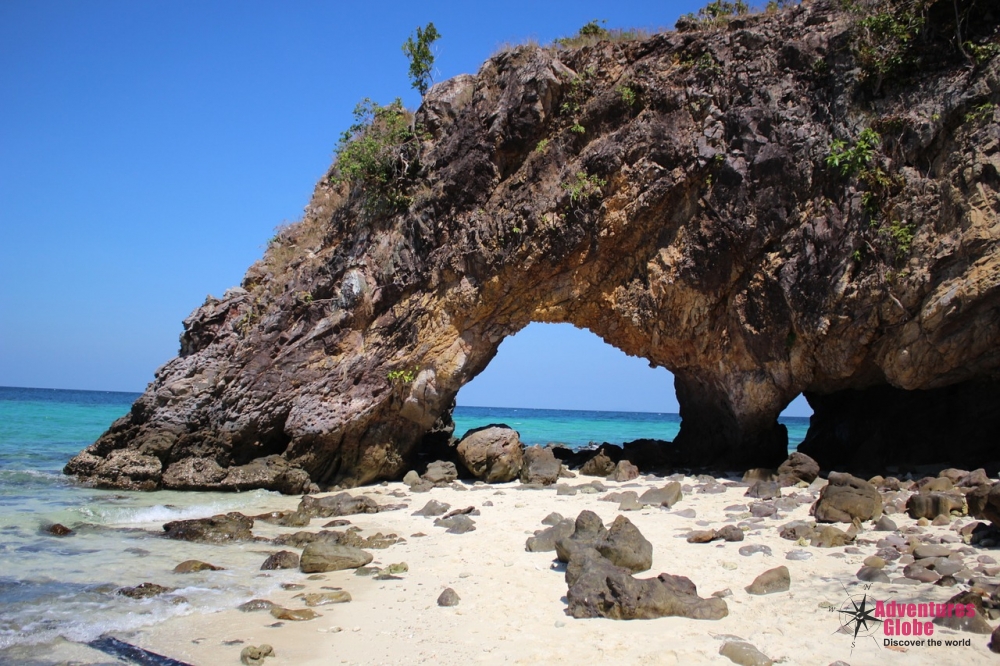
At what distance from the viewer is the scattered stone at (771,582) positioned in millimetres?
6129

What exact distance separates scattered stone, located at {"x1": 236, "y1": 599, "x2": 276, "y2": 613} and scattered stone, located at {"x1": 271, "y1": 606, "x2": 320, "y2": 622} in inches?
6.5

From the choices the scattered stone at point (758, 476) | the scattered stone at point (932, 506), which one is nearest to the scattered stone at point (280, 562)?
the scattered stone at point (932, 506)

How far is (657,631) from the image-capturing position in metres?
5.39

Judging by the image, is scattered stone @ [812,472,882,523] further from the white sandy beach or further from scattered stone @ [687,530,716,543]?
scattered stone @ [687,530,716,543]

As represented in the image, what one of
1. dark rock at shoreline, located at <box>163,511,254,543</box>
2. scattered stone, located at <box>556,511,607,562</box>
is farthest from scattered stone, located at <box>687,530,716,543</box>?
dark rock at shoreline, located at <box>163,511,254,543</box>

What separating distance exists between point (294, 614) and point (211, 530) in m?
3.98

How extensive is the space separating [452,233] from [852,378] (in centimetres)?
885

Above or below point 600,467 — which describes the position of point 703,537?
below

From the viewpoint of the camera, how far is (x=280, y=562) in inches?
315

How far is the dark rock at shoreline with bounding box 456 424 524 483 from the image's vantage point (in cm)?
1409

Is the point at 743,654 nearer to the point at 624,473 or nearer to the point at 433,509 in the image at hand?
the point at 433,509

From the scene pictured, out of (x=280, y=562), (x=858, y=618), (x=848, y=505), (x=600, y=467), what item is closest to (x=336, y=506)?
(x=280, y=562)

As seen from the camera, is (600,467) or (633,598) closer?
(633,598)

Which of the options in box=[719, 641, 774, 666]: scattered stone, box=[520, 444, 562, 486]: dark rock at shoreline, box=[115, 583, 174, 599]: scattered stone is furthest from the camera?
box=[520, 444, 562, 486]: dark rock at shoreline
